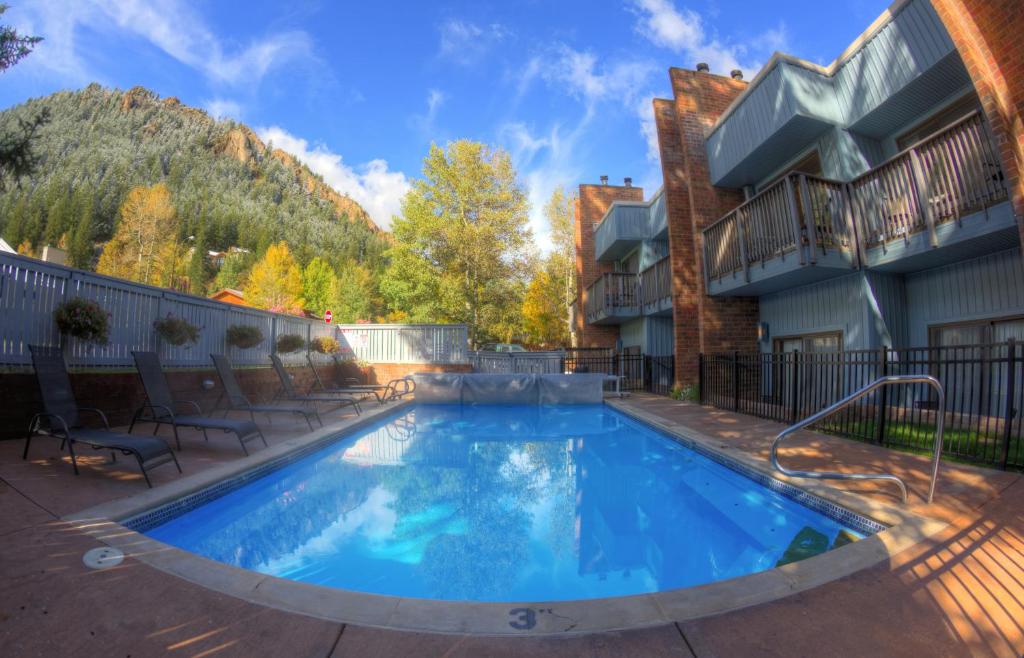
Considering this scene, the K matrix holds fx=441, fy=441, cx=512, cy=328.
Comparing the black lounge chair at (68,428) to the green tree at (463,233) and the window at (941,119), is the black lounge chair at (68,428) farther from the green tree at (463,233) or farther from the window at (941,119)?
the green tree at (463,233)

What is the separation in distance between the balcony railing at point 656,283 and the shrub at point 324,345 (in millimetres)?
10399

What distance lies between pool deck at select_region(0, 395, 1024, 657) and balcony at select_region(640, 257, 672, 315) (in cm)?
→ 1035

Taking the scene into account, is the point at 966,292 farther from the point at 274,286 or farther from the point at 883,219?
the point at 274,286

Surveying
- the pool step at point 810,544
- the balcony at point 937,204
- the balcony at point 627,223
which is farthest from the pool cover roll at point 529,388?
the pool step at point 810,544

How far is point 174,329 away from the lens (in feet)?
25.2

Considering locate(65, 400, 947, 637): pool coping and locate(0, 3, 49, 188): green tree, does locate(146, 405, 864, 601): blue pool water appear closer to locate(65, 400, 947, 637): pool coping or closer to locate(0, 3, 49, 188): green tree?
locate(65, 400, 947, 637): pool coping

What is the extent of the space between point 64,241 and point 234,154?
8956cm

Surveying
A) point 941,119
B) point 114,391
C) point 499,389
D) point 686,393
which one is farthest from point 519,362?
point 941,119

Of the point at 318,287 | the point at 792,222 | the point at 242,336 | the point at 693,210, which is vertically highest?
the point at 318,287

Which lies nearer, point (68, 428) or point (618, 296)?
point (68, 428)

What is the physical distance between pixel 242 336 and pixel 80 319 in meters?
3.92

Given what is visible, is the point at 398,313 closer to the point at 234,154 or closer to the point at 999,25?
the point at 999,25

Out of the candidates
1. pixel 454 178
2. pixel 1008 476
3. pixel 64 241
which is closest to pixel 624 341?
pixel 454 178

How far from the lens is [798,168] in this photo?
10.1m
